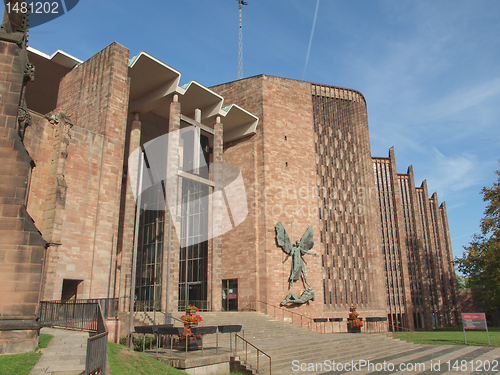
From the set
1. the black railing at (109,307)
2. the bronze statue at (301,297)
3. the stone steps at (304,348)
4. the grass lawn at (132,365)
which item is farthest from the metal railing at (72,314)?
the bronze statue at (301,297)

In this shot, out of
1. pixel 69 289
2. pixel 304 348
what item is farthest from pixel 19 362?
pixel 69 289

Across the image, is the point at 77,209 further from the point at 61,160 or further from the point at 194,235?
the point at 194,235

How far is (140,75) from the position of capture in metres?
27.0

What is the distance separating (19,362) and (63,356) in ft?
3.88

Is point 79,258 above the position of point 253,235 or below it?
below

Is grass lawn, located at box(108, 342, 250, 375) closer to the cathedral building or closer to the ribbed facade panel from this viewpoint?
the cathedral building

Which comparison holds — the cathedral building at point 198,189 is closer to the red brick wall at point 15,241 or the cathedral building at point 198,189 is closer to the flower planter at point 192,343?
the red brick wall at point 15,241

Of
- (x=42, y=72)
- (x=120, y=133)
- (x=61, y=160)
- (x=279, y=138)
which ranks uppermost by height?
(x=42, y=72)

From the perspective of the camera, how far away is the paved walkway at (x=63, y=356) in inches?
308

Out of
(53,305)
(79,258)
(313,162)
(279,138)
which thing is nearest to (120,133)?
(79,258)

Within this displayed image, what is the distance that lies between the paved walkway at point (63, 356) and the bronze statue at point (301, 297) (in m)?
18.6

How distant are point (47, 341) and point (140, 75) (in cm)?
2020

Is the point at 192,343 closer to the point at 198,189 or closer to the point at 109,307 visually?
the point at 109,307

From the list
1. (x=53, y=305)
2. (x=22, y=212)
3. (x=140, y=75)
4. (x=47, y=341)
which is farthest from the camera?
(x=140, y=75)
